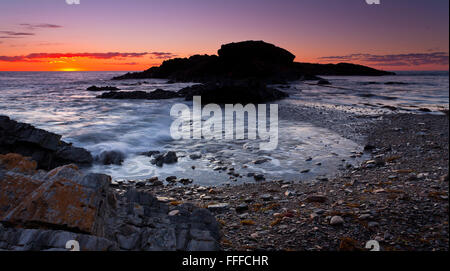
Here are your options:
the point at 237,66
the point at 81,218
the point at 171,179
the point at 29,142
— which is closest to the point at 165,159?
the point at 171,179

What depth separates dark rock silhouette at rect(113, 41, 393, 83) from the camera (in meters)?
59.2

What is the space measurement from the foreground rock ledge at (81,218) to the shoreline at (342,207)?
479mm

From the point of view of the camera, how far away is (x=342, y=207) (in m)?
3.96

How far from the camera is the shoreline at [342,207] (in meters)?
3.12

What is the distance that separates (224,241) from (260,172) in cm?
336

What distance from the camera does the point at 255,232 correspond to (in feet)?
11.6

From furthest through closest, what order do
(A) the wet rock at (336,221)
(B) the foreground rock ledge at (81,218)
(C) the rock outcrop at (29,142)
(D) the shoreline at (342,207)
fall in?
(C) the rock outcrop at (29,142) < (A) the wet rock at (336,221) < (D) the shoreline at (342,207) < (B) the foreground rock ledge at (81,218)

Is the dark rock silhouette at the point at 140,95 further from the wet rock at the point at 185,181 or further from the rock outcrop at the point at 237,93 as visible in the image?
the wet rock at the point at 185,181

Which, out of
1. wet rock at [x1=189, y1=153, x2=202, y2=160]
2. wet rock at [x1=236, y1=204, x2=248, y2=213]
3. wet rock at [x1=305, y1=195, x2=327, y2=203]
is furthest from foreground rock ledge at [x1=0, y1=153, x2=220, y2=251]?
wet rock at [x1=189, y1=153, x2=202, y2=160]

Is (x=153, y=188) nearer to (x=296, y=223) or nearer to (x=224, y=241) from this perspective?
(x=224, y=241)

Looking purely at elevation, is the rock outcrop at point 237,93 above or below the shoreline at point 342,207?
above

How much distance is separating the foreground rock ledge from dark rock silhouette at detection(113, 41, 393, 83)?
43.0 m

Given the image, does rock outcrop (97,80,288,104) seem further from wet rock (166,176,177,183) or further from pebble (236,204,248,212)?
pebble (236,204,248,212)

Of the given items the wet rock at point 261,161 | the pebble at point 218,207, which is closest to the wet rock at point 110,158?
the wet rock at point 261,161
